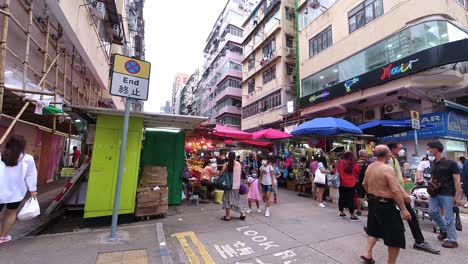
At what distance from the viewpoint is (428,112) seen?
12812mm

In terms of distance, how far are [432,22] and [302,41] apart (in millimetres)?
10341

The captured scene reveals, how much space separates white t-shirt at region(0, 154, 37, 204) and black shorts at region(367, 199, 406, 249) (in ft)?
19.5

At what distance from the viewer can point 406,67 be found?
1170cm

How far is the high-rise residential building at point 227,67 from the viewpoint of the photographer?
37.9 m

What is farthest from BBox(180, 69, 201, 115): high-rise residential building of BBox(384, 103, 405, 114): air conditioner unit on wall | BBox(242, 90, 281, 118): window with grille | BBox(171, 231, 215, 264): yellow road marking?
BBox(171, 231, 215, 264): yellow road marking

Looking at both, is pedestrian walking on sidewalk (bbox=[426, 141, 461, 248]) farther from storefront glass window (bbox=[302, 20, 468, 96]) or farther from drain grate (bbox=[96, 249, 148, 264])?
storefront glass window (bbox=[302, 20, 468, 96])

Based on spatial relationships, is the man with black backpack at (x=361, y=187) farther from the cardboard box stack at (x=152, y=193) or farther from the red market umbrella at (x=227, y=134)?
the red market umbrella at (x=227, y=134)

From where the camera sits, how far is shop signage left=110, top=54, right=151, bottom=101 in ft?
15.0

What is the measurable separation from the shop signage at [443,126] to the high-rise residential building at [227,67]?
86.2 ft

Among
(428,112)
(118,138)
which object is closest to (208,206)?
(118,138)

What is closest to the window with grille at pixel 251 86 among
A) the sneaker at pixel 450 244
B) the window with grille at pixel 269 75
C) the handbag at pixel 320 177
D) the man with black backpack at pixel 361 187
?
the window with grille at pixel 269 75

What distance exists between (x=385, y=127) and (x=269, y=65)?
56.9 feet

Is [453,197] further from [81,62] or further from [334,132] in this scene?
[81,62]

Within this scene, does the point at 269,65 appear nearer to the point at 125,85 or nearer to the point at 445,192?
the point at 445,192
